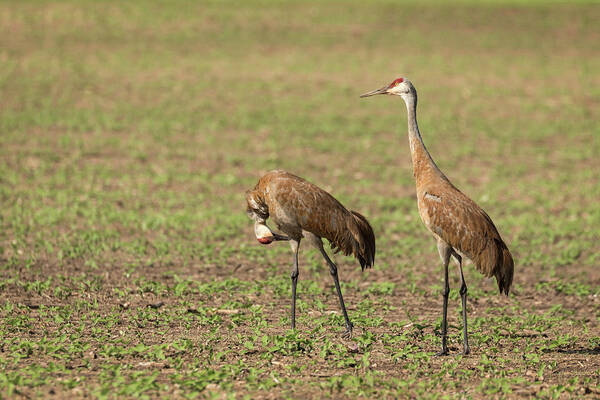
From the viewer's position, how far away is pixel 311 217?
302 inches

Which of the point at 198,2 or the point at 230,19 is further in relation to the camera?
the point at 198,2

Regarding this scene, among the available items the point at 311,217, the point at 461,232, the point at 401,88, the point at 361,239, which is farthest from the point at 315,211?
the point at 401,88

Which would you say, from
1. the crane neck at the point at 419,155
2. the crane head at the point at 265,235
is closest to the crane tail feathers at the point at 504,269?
the crane neck at the point at 419,155

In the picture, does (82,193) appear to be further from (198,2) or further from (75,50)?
(198,2)

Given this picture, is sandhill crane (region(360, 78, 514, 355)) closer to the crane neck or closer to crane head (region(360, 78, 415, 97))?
the crane neck

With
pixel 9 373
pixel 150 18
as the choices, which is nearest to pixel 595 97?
pixel 150 18

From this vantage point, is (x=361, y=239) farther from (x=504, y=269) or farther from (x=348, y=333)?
(x=504, y=269)

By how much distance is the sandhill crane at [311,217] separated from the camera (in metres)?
7.65

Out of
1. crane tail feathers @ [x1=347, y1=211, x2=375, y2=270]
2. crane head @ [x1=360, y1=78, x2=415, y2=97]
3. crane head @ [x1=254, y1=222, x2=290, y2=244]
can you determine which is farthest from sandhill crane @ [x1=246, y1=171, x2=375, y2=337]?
crane head @ [x1=360, y1=78, x2=415, y2=97]

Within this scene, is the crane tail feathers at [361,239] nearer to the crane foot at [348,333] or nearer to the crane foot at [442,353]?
the crane foot at [348,333]

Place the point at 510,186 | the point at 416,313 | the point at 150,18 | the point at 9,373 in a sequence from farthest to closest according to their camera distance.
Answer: the point at 150,18, the point at 510,186, the point at 416,313, the point at 9,373

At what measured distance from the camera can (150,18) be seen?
85.9 feet

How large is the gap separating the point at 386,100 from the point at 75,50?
814 cm

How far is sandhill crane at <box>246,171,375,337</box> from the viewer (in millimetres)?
7652
